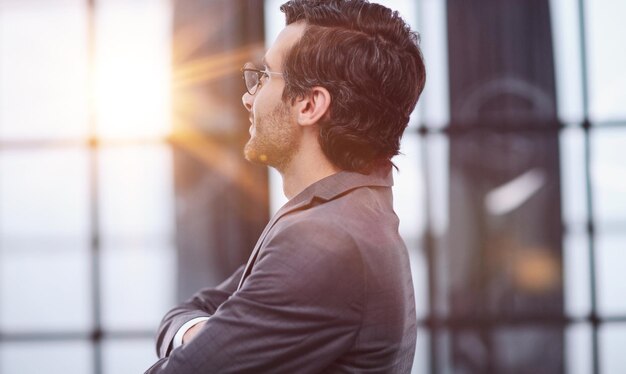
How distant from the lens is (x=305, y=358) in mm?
1025

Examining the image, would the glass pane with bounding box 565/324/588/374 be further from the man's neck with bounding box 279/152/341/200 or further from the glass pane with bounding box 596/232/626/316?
the man's neck with bounding box 279/152/341/200

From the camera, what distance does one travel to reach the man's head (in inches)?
51.5

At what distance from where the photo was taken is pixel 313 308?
3.33 feet

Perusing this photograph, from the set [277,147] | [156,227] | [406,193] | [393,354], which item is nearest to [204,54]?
[156,227]

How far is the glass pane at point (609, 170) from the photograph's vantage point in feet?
8.07

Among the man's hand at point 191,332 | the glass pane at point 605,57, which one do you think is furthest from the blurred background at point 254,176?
the man's hand at point 191,332

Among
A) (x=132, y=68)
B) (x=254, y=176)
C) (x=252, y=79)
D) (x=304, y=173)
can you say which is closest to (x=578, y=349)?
(x=254, y=176)

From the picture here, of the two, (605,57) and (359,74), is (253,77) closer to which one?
(359,74)

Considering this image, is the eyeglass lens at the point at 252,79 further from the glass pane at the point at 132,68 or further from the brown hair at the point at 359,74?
the glass pane at the point at 132,68

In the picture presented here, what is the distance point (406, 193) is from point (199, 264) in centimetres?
94

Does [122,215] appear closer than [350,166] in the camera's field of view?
No

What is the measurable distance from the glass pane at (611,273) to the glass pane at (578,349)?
12 cm

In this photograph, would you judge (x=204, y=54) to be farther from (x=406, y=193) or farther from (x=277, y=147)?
(x=277, y=147)

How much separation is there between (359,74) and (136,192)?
4.99 ft
